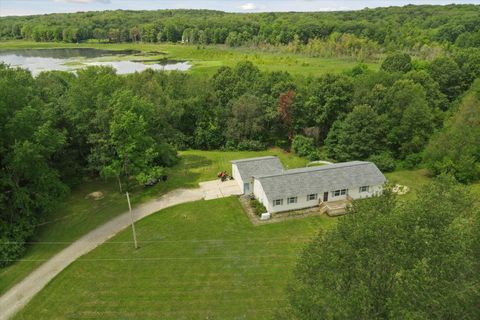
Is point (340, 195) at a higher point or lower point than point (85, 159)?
lower

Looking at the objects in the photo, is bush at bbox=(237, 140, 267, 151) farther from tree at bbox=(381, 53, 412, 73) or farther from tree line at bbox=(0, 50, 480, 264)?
tree at bbox=(381, 53, 412, 73)

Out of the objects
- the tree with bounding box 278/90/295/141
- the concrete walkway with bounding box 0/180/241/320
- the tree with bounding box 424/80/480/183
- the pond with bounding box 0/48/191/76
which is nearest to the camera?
A: the concrete walkway with bounding box 0/180/241/320

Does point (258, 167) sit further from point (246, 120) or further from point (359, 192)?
point (246, 120)

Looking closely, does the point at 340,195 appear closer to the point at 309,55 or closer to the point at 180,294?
the point at 180,294

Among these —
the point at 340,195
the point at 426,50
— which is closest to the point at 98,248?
the point at 340,195

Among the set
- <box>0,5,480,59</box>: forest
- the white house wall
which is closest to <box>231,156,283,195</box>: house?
the white house wall

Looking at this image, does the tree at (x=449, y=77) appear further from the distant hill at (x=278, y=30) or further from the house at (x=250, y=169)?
the distant hill at (x=278, y=30)
